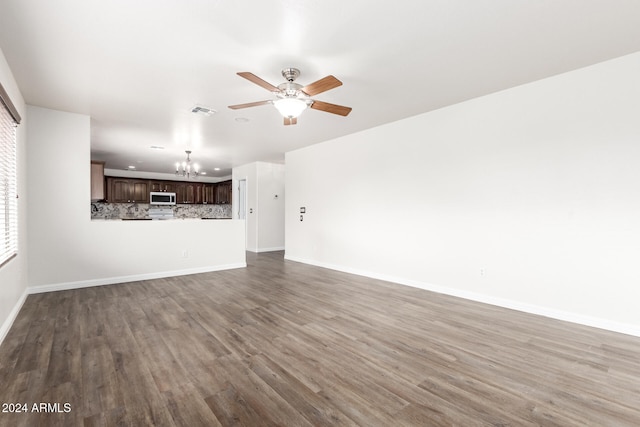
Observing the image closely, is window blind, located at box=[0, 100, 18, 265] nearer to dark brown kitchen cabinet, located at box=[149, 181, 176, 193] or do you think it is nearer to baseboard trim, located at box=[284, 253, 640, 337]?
baseboard trim, located at box=[284, 253, 640, 337]

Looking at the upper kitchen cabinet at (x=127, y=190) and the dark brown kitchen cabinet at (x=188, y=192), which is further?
the dark brown kitchen cabinet at (x=188, y=192)

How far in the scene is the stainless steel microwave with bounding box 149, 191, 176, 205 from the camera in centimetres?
970

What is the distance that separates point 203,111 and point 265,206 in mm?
4239

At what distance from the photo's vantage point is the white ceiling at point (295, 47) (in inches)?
84.9

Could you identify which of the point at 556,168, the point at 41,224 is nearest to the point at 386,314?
the point at 556,168

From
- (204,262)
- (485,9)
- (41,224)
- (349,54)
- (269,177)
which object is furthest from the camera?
(269,177)

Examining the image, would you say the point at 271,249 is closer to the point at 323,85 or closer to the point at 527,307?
the point at 527,307

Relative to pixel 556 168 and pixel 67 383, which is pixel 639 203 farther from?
pixel 67 383

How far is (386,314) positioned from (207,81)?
3.19 m

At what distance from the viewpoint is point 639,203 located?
2.79 metres

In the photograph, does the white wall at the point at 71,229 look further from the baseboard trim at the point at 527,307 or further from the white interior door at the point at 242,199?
the white interior door at the point at 242,199

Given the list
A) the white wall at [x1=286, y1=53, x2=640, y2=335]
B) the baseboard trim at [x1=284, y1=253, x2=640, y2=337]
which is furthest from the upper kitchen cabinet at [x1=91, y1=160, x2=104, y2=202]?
the baseboard trim at [x1=284, y1=253, x2=640, y2=337]

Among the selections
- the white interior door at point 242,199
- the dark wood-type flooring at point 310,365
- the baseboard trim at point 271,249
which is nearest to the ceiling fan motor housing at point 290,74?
the dark wood-type flooring at point 310,365

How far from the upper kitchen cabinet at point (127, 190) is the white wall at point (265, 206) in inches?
143
